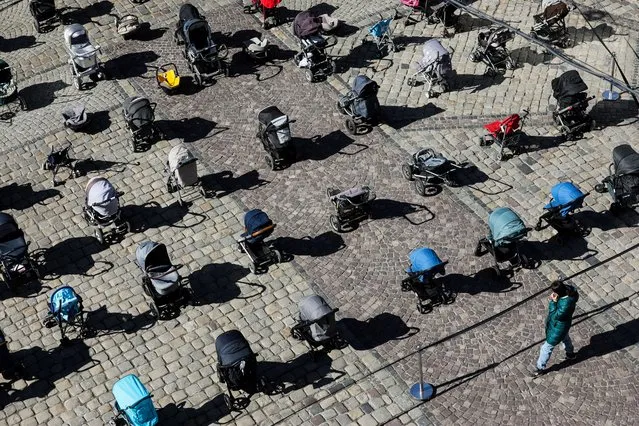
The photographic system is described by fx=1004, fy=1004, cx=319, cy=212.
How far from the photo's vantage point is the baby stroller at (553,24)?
31203 millimetres

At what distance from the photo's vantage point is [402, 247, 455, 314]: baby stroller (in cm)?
2347

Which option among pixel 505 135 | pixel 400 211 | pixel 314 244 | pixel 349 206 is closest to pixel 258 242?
pixel 314 244

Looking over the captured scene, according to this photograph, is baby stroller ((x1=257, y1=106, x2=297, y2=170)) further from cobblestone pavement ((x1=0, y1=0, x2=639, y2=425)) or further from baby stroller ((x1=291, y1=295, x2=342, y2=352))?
baby stroller ((x1=291, y1=295, x2=342, y2=352))

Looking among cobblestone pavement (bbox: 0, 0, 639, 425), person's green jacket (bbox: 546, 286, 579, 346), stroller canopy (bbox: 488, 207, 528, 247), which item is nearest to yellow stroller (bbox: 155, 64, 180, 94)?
cobblestone pavement (bbox: 0, 0, 639, 425)

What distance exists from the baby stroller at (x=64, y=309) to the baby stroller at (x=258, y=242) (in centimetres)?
427

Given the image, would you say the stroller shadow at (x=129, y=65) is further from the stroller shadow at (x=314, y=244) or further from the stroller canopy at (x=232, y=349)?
the stroller canopy at (x=232, y=349)

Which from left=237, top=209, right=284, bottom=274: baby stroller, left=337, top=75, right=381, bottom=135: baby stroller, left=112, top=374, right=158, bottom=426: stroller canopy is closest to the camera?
left=112, top=374, right=158, bottom=426: stroller canopy

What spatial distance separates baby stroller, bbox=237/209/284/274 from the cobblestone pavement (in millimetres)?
348

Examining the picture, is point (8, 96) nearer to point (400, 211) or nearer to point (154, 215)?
point (154, 215)

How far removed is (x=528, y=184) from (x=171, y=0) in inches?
574

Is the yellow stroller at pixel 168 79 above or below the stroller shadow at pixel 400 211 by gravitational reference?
above

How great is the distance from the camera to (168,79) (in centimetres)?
3064

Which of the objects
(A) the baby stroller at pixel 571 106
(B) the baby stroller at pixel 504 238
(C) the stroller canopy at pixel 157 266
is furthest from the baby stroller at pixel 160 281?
(A) the baby stroller at pixel 571 106

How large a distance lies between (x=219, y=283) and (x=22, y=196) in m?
6.61
